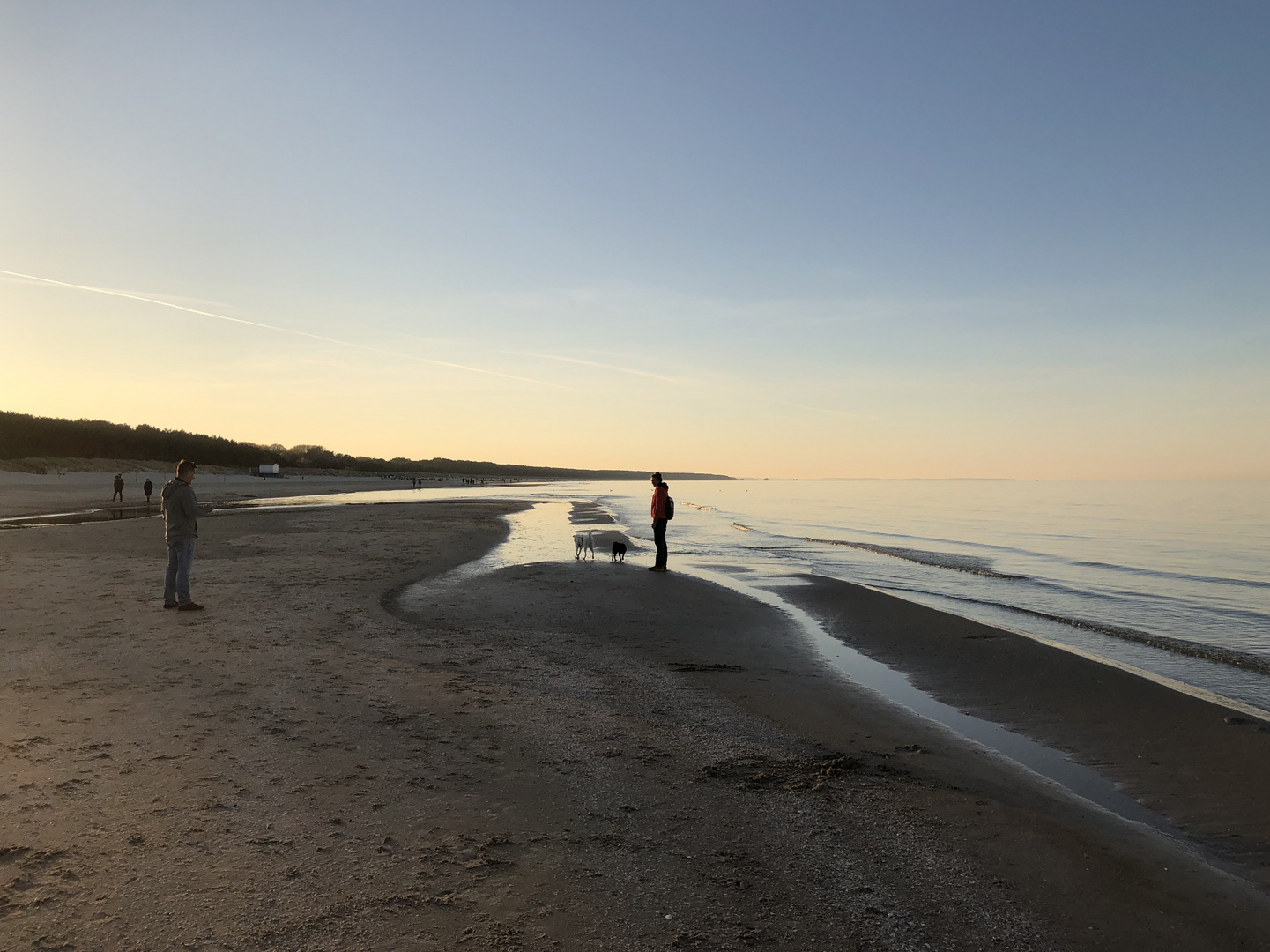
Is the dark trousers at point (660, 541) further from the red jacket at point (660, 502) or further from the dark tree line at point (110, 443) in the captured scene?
the dark tree line at point (110, 443)

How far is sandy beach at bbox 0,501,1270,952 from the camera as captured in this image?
3.71m

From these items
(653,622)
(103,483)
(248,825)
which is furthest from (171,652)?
(103,483)

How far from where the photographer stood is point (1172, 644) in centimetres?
1274

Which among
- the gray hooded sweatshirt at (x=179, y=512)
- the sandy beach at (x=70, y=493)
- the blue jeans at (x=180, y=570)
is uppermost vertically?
the gray hooded sweatshirt at (x=179, y=512)

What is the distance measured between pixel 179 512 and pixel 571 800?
10.3 m

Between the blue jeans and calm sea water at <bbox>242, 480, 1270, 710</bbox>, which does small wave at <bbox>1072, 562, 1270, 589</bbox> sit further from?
the blue jeans

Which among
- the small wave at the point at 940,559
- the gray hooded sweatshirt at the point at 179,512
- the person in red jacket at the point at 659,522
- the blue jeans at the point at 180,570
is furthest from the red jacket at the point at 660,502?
the blue jeans at the point at 180,570

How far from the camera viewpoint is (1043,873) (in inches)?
173

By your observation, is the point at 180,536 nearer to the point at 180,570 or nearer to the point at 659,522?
the point at 180,570

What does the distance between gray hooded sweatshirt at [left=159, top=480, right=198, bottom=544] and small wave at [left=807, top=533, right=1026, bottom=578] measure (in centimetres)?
2085

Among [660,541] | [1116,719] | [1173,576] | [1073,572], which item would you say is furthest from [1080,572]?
[1116,719]

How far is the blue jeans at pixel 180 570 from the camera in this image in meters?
11.9

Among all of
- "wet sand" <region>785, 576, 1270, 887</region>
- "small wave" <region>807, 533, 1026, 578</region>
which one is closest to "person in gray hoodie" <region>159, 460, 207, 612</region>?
"wet sand" <region>785, 576, 1270, 887</region>

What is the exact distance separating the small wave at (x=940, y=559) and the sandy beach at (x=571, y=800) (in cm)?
1306
